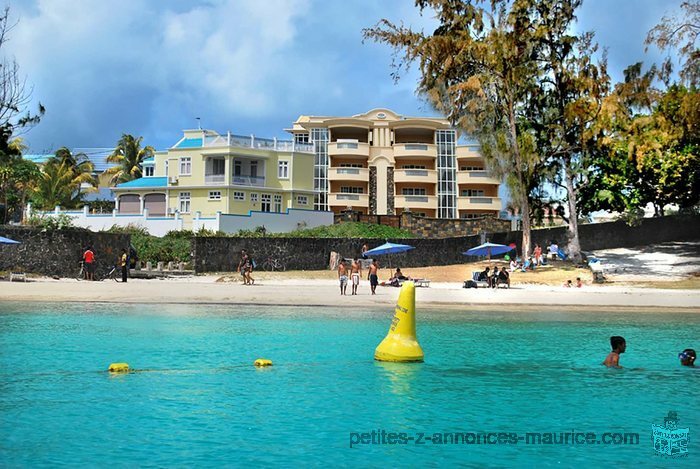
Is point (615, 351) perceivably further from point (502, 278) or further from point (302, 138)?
point (302, 138)

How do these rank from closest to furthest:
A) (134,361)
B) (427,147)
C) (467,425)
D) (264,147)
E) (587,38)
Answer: (467,425), (134,361), (587,38), (264,147), (427,147)

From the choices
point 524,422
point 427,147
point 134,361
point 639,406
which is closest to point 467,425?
point 524,422

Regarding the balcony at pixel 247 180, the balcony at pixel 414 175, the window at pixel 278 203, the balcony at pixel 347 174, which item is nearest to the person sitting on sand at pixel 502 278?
the balcony at pixel 247 180

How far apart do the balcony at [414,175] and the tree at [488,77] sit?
2789cm

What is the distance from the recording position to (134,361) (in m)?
13.2

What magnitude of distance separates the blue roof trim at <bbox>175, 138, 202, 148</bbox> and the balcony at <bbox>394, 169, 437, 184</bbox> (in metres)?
20.6

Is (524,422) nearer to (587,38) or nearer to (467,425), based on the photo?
(467,425)

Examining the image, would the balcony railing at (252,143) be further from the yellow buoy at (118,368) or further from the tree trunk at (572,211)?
the yellow buoy at (118,368)

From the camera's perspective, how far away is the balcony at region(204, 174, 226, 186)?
5931cm

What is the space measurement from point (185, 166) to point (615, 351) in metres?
52.9

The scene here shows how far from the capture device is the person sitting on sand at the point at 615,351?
493 inches

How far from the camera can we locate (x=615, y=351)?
12727 mm

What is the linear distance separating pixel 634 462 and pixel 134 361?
30.4 feet

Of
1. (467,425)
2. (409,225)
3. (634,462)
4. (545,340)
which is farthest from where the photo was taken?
(409,225)
